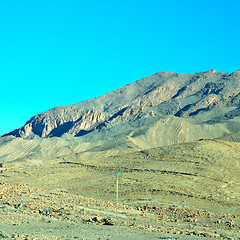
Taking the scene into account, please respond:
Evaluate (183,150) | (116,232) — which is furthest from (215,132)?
(116,232)

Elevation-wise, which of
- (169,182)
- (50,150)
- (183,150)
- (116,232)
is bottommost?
(116,232)

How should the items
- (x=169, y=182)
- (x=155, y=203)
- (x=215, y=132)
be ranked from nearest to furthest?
(x=155, y=203) < (x=169, y=182) < (x=215, y=132)

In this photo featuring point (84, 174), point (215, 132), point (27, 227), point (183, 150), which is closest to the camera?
point (27, 227)

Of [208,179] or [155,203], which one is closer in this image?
[155,203]

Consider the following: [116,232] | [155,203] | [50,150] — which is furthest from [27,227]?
[50,150]

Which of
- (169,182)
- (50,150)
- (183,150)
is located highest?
(50,150)

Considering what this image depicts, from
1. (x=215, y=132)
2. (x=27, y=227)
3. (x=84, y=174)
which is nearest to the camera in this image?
(x=27, y=227)

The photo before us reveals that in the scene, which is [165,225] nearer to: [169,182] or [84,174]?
[169,182]

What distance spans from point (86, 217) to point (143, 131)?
124 meters

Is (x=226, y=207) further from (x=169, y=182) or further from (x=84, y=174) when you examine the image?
(x=84, y=174)

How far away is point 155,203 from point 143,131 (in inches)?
4318

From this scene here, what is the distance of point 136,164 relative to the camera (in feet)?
214

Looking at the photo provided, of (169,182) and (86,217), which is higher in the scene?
(169,182)

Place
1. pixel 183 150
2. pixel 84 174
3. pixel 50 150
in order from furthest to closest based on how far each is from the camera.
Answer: pixel 50 150 < pixel 183 150 < pixel 84 174
